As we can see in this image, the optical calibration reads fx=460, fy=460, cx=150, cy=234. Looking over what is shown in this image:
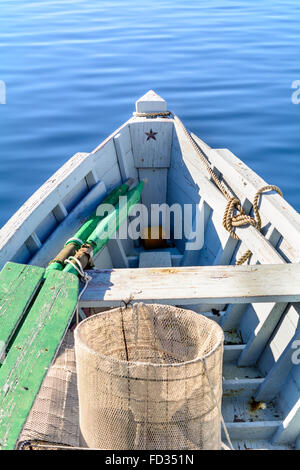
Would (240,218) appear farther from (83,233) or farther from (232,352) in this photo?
(83,233)

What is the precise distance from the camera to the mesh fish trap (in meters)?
1.99

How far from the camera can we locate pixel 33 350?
8.36ft

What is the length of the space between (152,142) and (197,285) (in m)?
3.21

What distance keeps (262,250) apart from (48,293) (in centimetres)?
176

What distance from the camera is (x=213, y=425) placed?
2.17 m

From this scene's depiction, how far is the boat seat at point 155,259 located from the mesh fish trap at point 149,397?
2.88 m

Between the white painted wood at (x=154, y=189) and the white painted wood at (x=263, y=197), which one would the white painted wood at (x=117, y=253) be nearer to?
the white painted wood at (x=154, y=189)

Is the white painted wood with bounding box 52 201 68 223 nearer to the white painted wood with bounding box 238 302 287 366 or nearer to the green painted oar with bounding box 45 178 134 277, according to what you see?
the green painted oar with bounding box 45 178 134 277

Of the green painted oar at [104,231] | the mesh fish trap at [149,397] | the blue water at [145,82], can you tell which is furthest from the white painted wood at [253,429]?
the blue water at [145,82]

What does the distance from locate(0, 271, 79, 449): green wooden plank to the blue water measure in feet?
15.6
